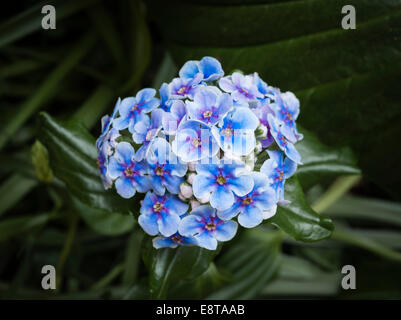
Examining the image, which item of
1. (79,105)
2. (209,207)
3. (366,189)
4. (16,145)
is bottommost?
(209,207)

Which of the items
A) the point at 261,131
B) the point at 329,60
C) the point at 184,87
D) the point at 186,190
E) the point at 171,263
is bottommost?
the point at 171,263

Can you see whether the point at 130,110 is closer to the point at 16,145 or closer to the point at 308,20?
the point at 308,20

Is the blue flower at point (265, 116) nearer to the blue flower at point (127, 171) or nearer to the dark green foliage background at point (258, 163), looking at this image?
the dark green foliage background at point (258, 163)

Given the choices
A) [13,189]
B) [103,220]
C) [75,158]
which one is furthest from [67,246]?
[75,158]

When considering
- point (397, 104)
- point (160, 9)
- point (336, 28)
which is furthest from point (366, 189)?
point (160, 9)

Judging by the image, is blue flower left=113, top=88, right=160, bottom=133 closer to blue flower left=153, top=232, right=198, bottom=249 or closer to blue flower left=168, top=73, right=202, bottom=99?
blue flower left=168, top=73, right=202, bottom=99

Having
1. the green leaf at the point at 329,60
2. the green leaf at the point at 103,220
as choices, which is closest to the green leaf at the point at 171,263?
Result: the green leaf at the point at 103,220

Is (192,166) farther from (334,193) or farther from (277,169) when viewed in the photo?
(334,193)

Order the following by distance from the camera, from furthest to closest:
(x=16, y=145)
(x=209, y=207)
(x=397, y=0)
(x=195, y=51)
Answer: (x=16, y=145)
(x=195, y=51)
(x=397, y=0)
(x=209, y=207)
